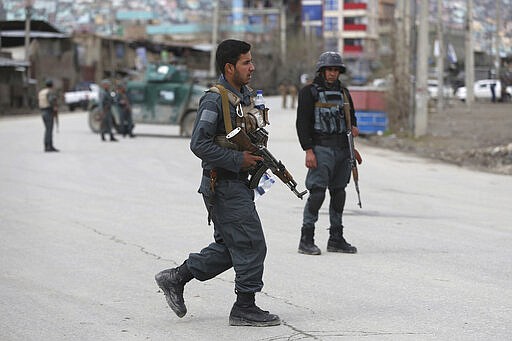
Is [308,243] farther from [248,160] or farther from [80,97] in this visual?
[80,97]

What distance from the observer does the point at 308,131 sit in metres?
9.20

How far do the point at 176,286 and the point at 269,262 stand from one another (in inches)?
94.0

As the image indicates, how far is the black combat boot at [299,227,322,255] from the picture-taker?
30.9ft

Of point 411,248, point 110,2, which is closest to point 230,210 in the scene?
point 411,248

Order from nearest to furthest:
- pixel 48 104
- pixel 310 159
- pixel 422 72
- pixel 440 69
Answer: pixel 310 159, pixel 48 104, pixel 422 72, pixel 440 69

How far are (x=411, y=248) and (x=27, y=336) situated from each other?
15.3ft

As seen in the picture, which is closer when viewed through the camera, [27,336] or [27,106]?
[27,336]

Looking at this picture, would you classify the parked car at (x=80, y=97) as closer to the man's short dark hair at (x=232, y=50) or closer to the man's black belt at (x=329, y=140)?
the man's black belt at (x=329, y=140)

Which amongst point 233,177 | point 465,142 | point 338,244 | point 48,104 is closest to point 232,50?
point 233,177

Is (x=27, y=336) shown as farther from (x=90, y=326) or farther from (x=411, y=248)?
(x=411, y=248)

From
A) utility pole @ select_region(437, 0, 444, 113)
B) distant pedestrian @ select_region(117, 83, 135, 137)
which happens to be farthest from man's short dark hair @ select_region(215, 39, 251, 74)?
utility pole @ select_region(437, 0, 444, 113)

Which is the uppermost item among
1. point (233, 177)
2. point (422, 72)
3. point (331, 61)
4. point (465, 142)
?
point (331, 61)

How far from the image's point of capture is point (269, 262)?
906 cm

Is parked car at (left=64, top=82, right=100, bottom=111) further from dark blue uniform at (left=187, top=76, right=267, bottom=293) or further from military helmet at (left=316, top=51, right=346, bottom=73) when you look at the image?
dark blue uniform at (left=187, top=76, right=267, bottom=293)
